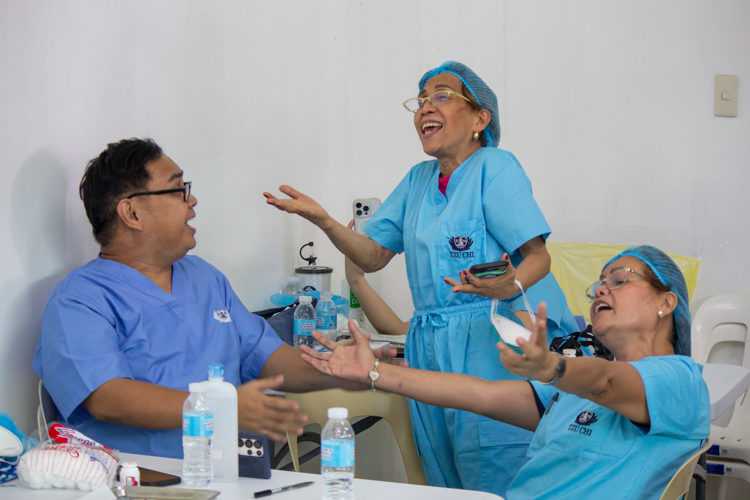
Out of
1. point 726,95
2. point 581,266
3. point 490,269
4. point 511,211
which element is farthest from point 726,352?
point 490,269

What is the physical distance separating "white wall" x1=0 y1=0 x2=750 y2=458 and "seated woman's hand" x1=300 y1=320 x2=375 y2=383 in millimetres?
820

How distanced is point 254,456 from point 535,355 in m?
0.55

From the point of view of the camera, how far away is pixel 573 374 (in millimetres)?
1111

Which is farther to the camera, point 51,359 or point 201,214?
point 201,214

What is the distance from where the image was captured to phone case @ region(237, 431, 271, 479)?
1.16 meters

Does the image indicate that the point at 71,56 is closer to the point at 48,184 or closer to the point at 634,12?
the point at 48,184

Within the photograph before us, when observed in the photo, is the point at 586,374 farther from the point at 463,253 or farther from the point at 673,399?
the point at 463,253

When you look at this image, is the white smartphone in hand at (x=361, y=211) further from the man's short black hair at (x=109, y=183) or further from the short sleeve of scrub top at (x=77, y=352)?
the short sleeve of scrub top at (x=77, y=352)

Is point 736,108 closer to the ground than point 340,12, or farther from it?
closer to the ground

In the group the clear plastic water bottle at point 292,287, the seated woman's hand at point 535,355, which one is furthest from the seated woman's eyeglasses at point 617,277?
the clear plastic water bottle at point 292,287

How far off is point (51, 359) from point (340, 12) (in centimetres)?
253

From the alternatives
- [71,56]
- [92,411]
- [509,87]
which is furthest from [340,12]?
[92,411]

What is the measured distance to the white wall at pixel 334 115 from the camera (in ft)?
5.48

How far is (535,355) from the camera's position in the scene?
41.4 inches
